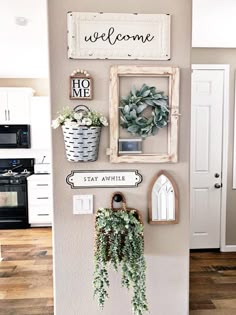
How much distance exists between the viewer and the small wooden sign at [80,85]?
5.96ft

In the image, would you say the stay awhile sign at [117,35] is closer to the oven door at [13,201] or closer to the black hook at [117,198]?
the black hook at [117,198]

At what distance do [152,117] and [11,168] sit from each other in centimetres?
395

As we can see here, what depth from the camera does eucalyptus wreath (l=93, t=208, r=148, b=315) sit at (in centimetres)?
173

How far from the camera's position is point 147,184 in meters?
1.92

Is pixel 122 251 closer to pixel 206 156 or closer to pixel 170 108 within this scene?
pixel 170 108

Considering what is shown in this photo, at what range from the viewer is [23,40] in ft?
10.8

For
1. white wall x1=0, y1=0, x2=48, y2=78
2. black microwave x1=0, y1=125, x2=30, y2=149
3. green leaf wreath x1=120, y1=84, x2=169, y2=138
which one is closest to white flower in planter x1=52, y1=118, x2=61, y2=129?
green leaf wreath x1=120, y1=84, x2=169, y2=138

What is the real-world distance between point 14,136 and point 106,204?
3.43m

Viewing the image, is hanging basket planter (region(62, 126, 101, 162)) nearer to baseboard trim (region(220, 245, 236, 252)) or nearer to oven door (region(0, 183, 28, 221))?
baseboard trim (region(220, 245, 236, 252))

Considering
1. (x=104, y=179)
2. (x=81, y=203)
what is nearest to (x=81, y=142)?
(x=104, y=179)

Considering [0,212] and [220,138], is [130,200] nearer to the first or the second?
[220,138]

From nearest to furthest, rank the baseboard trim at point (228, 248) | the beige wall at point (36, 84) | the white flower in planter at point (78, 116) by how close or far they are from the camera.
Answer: the white flower in planter at point (78, 116) < the baseboard trim at point (228, 248) < the beige wall at point (36, 84)

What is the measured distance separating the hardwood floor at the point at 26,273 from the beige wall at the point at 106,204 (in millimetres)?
810

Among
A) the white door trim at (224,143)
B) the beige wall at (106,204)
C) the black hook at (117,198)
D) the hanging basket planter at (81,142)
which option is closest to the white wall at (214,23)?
the white door trim at (224,143)
